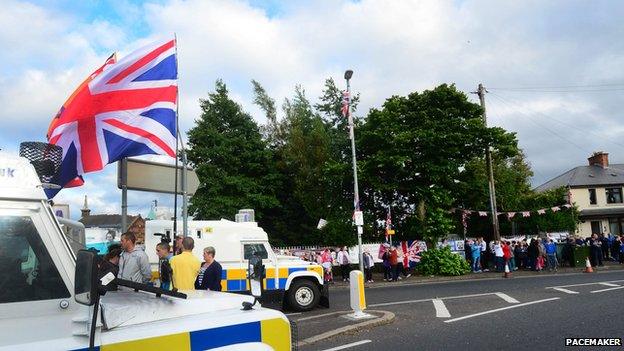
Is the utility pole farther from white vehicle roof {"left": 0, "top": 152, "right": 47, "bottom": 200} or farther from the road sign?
white vehicle roof {"left": 0, "top": 152, "right": 47, "bottom": 200}

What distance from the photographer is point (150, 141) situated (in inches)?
277

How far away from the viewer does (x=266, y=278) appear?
12.7 metres

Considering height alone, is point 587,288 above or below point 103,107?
below

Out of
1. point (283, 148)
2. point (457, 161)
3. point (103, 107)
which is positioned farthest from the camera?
point (283, 148)

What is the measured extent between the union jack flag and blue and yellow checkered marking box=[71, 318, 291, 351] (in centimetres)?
381

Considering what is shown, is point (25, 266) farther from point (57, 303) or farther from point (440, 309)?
point (440, 309)

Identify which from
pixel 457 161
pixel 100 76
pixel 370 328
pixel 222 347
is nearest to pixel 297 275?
pixel 370 328

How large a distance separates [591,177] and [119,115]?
56.5 meters

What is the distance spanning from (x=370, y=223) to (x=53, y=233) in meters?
29.6

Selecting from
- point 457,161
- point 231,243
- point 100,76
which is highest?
point 457,161

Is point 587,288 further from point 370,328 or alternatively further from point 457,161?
point 457,161

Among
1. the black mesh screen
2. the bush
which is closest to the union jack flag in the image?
the black mesh screen

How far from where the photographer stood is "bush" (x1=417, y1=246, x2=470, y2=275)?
78.1 feet

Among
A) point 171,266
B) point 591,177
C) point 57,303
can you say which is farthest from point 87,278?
point 591,177
